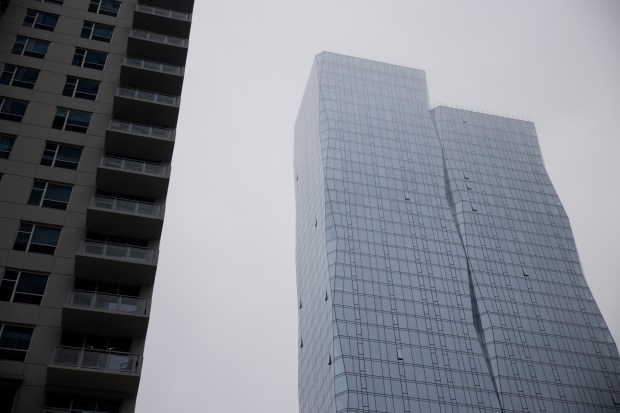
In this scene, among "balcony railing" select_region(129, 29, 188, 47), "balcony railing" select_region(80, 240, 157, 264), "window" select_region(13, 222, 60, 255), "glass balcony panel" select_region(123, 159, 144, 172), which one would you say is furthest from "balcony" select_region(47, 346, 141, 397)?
"balcony railing" select_region(129, 29, 188, 47)

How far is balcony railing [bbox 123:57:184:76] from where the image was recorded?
4525 centimetres

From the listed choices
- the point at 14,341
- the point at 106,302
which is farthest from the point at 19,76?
the point at 14,341

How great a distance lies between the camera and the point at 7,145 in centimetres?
3950

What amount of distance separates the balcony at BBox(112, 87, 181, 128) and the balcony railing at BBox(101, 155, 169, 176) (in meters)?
3.64

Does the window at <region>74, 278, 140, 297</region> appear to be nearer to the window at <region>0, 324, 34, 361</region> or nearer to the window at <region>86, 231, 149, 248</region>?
the window at <region>86, 231, 149, 248</region>

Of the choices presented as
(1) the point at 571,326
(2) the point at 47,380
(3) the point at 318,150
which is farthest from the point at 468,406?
(2) the point at 47,380

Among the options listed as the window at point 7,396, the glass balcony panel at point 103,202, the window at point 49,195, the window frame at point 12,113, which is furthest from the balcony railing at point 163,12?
the window at point 7,396

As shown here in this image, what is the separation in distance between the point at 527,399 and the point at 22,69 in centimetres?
9062

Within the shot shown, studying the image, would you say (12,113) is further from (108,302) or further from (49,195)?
(108,302)

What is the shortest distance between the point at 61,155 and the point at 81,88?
6107 mm

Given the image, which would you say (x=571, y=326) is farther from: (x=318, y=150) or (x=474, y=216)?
(x=318, y=150)

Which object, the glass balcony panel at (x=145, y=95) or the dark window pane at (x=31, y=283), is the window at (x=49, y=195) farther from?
the glass balcony panel at (x=145, y=95)

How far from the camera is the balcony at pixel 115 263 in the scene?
118ft

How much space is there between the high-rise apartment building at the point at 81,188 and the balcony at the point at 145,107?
0.32ft
